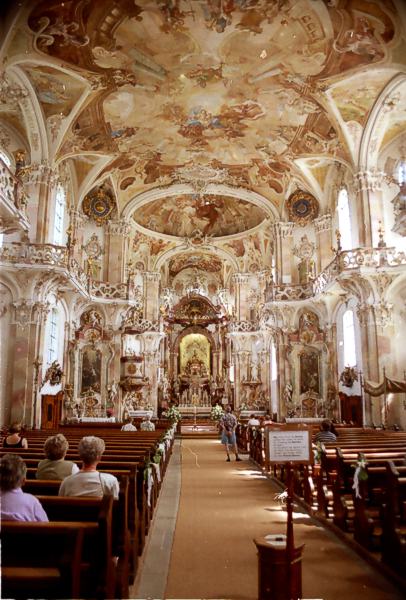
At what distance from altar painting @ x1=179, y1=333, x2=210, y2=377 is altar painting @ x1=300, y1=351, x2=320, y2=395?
19.3 metres

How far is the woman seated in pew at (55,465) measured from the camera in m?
5.32

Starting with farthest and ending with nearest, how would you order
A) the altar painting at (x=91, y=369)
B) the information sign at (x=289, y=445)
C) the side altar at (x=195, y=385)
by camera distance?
the side altar at (x=195, y=385), the altar painting at (x=91, y=369), the information sign at (x=289, y=445)

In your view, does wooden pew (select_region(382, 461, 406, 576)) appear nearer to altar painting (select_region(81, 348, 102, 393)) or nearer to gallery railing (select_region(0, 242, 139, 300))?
gallery railing (select_region(0, 242, 139, 300))

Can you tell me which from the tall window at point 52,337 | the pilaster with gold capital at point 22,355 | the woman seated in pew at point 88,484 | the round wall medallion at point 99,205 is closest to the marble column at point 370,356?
the pilaster with gold capital at point 22,355

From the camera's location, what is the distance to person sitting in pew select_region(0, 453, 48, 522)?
11.6 feet

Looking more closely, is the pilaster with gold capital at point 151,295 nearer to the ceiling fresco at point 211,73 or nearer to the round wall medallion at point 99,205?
the round wall medallion at point 99,205

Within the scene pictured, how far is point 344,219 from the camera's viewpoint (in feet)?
76.5

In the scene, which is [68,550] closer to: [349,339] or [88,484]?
[88,484]

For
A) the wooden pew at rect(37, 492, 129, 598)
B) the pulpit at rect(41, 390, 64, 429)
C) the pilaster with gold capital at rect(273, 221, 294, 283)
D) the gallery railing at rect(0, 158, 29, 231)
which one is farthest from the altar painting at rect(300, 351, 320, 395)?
the wooden pew at rect(37, 492, 129, 598)

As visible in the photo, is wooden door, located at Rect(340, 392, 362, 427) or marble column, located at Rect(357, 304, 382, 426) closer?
marble column, located at Rect(357, 304, 382, 426)

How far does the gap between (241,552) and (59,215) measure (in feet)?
62.5

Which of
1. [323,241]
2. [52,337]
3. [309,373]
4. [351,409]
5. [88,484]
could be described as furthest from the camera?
[309,373]

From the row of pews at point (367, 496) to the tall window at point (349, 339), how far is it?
12.9 m

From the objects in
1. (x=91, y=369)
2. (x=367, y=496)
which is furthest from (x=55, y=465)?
(x=91, y=369)
